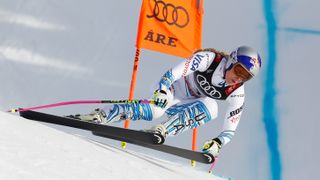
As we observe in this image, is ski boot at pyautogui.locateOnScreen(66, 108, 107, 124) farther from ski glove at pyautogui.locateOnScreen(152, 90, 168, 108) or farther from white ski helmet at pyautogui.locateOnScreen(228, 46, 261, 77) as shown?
white ski helmet at pyautogui.locateOnScreen(228, 46, 261, 77)

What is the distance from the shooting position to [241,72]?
15.0 feet

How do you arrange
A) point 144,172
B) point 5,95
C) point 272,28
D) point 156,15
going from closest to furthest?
point 144,172
point 156,15
point 5,95
point 272,28

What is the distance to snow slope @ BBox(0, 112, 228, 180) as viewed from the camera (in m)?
2.20

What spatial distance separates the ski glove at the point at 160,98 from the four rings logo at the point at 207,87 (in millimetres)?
633

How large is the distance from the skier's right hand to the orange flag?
8.69 ft

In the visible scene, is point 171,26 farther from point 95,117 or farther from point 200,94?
point 95,117

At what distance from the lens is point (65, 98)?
9.09 meters

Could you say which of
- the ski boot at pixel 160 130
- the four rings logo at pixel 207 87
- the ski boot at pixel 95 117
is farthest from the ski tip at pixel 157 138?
the four rings logo at pixel 207 87

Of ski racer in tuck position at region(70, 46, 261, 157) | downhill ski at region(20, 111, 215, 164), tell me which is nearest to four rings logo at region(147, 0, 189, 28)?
ski racer in tuck position at region(70, 46, 261, 157)

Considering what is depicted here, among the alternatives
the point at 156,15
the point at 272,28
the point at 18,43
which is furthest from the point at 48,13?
the point at 272,28

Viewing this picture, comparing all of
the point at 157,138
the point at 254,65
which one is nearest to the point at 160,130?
the point at 157,138

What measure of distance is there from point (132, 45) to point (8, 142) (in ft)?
24.0

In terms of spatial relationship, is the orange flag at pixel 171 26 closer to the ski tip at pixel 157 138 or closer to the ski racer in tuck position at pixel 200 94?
the ski racer in tuck position at pixel 200 94

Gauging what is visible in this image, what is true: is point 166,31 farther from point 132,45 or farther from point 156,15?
point 132,45
